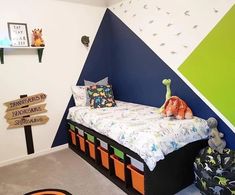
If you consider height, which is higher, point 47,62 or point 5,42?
point 5,42

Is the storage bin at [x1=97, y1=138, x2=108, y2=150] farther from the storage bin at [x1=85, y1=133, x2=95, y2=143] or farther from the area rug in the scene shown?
the area rug

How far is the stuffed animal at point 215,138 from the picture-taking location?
6.59ft

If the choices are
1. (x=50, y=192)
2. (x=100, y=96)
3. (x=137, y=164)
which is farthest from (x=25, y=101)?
(x=137, y=164)

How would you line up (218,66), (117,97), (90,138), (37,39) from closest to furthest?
(218,66), (90,138), (37,39), (117,97)

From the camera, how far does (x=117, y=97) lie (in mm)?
3600

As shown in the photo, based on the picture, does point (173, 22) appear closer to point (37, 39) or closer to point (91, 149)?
point (37, 39)

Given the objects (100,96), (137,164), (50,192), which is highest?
(100,96)

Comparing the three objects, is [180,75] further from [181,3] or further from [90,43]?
[90,43]

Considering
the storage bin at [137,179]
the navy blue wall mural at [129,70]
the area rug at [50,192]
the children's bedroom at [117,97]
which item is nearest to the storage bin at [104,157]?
the children's bedroom at [117,97]

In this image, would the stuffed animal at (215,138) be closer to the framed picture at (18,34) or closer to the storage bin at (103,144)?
the storage bin at (103,144)

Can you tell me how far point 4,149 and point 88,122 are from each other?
3.87 feet

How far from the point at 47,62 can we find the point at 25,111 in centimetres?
73

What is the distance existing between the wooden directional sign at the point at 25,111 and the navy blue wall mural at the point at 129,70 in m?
0.40

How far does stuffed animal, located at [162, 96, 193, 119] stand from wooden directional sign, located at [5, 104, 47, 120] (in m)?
1.73
